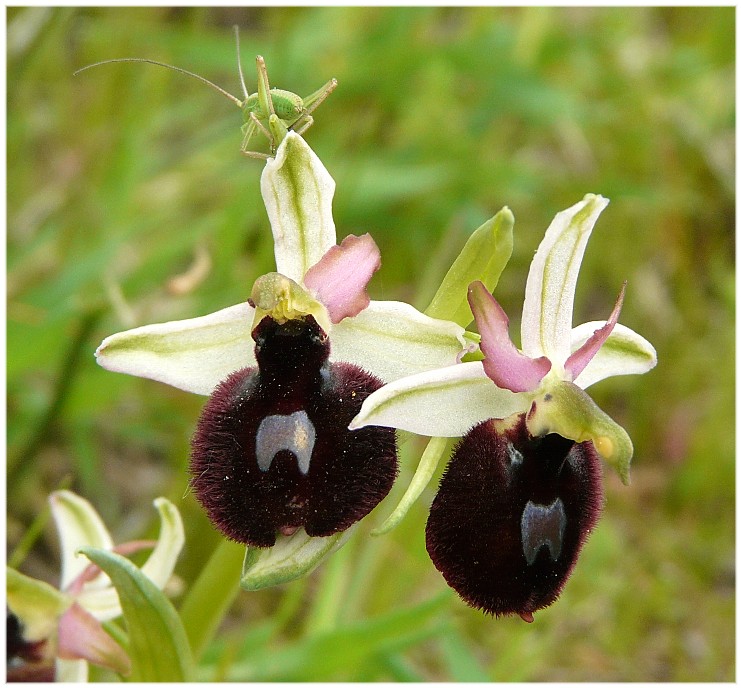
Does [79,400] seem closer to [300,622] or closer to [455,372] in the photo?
[300,622]

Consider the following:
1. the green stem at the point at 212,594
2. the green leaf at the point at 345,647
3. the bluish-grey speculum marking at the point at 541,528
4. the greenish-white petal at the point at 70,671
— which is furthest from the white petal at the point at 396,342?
the greenish-white petal at the point at 70,671

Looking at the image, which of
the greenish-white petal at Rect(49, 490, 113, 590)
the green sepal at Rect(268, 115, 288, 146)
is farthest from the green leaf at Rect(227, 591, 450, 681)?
the green sepal at Rect(268, 115, 288, 146)

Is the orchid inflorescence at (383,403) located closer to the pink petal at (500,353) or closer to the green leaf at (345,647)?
the pink petal at (500,353)

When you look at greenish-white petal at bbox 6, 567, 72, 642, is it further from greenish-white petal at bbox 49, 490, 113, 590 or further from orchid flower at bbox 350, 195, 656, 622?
orchid flower at bbox 350, 195, 656, 622

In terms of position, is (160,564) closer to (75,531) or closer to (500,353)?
(75,531)

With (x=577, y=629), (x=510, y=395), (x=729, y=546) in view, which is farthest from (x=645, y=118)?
(x=510, y=395)

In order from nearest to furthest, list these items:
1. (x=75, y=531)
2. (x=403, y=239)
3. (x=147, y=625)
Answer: (x=147, y=625), (x=75, y=531), (x=403, y=239)

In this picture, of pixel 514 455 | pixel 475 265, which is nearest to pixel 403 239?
pixel 475 265
